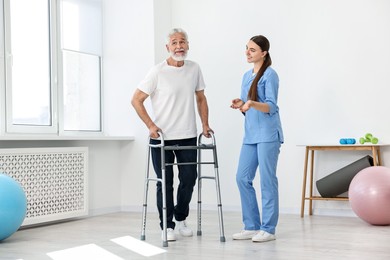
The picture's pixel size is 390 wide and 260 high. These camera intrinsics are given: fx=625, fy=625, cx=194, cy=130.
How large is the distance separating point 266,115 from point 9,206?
1.85 meters

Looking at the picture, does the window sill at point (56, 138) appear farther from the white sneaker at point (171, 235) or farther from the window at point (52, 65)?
the white sneaker at point (171, 235)

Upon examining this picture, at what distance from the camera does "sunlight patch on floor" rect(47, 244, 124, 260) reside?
378 cm

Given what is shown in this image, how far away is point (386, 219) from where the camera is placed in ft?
16.2

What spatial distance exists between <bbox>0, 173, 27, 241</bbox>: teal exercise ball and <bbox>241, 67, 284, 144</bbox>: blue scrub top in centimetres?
164

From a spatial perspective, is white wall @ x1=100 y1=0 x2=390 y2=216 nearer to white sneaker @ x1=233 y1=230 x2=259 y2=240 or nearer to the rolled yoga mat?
the rolled yoga mat

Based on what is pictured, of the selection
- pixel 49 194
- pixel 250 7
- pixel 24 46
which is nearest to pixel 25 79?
pixel 24 46

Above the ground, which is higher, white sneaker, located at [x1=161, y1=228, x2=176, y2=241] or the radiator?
the radiator

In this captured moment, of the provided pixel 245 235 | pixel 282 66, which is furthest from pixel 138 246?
pixel 282 66

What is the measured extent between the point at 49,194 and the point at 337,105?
2710 mm

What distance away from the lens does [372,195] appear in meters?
4.89

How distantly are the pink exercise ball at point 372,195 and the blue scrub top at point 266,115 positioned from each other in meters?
1.10

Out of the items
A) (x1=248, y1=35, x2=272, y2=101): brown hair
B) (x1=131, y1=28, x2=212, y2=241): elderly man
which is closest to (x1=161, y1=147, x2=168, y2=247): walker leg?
(x1=131, y1=28, x2=212, y2=241): elderly man

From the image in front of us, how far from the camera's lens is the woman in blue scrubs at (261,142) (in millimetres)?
4180

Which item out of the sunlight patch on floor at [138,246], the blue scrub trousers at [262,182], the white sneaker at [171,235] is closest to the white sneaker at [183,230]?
the white sneaker at [171,235]
